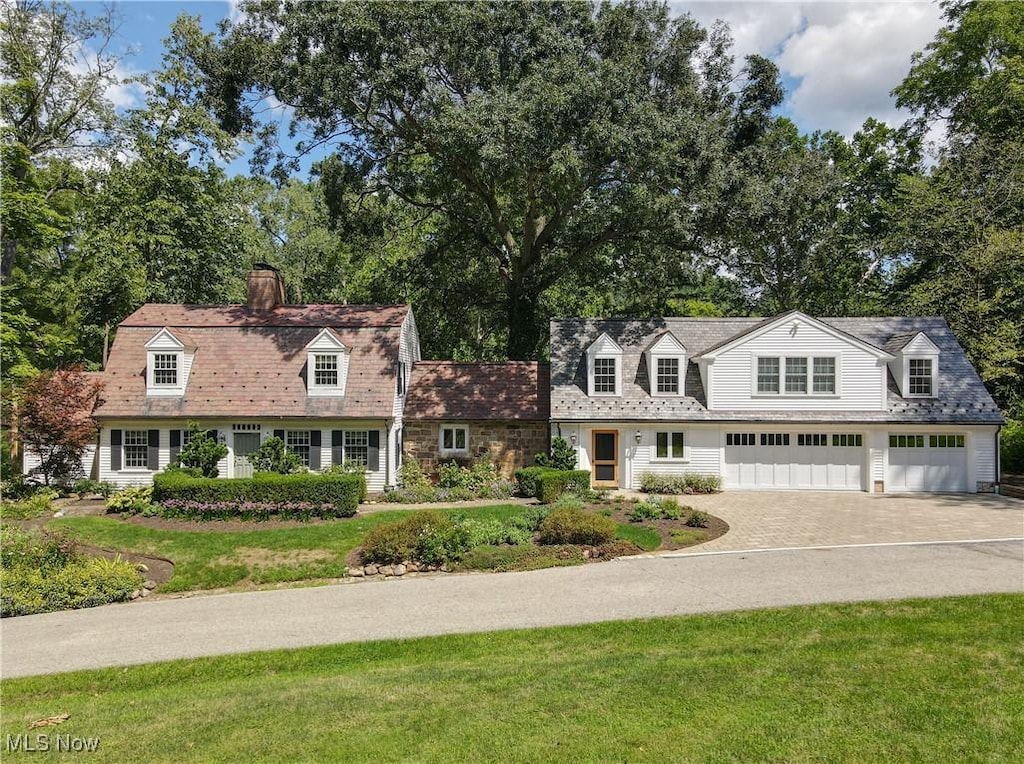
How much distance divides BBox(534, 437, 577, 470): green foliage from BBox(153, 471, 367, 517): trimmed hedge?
6.72m

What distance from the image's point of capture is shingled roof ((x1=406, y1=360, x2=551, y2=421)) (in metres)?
24.5

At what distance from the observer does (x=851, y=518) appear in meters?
17.4

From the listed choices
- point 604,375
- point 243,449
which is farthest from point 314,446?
point 604,375

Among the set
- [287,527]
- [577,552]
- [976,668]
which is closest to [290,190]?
[287,527]

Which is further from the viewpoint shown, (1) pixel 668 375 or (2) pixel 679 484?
(1) pixel 668 375

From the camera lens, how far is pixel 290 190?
40844 mm

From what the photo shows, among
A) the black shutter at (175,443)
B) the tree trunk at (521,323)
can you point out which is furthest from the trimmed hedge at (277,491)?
the tree trunk at (521,323)

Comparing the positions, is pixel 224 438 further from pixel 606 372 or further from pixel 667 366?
pixel 667 366

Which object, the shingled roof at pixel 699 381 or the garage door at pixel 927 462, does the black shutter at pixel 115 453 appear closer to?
the shingled roof at pixel 699 381

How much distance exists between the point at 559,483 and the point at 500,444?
185 inches

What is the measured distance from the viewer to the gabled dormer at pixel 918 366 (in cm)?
2291

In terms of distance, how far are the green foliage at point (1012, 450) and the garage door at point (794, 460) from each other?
7889mm

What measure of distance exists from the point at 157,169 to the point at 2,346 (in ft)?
36.7

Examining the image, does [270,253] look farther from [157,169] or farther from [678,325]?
[678,325]
